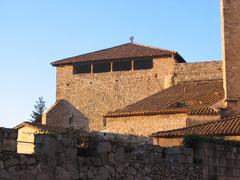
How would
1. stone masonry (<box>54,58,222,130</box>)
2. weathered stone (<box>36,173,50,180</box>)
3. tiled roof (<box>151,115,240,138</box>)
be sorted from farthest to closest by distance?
stone masonry (<box>54,58,222,130</box>) → tiled roof (<box>151,115,240,138</box>) → weathered stone (<box>36,173,50,180</box>)

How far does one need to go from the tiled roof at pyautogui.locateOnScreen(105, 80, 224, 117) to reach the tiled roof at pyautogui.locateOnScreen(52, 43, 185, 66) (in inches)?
234

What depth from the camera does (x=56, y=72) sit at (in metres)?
41.3

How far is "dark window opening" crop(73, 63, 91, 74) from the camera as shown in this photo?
40.3 metres

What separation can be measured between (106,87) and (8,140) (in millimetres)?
32212

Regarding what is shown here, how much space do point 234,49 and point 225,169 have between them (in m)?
17.8

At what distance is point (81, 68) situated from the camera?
40.6m

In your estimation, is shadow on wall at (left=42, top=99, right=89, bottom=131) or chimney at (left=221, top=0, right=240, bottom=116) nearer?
chimney at (left=221, top=0, right=240, bottom=116)

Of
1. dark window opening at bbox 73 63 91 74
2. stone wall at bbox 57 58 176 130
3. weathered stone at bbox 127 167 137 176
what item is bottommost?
weathered stone at bbox 127 167 137 176

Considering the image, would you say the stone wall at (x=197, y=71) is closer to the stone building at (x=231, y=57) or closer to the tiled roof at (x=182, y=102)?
the tiled roof at (x=182, y=102)

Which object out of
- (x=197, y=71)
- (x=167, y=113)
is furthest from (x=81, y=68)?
(x=167, y=113)

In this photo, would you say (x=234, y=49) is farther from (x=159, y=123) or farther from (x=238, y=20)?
(x=159, y=123)

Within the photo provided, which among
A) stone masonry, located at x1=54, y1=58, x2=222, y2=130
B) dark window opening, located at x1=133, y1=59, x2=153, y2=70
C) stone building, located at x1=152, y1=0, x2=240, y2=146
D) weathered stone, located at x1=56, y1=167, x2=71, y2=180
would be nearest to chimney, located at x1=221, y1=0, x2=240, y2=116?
stone building, located at x1=152, y1=0, x2=240, y2=146

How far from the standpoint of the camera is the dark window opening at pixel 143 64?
126ft

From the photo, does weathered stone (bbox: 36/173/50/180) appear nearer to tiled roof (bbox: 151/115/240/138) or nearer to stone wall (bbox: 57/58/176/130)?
tiled roof (bbox: 151/115/240/138)
